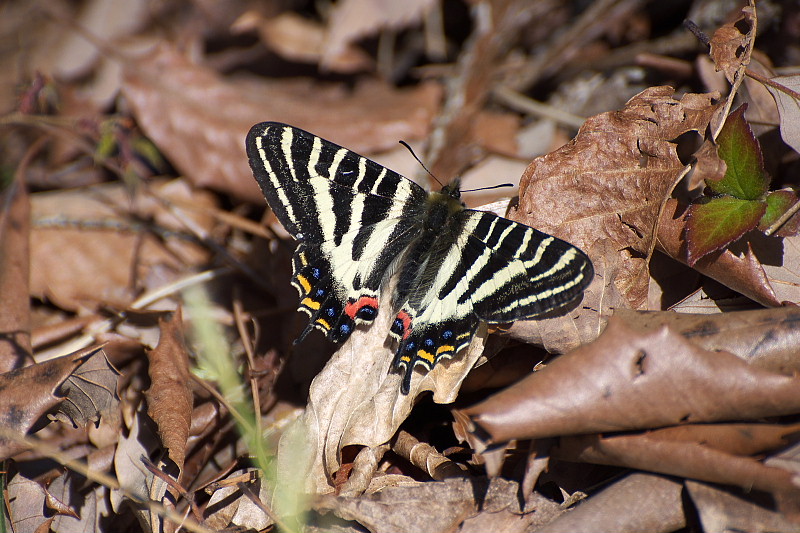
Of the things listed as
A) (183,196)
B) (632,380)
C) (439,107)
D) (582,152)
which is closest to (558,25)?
(439,107)

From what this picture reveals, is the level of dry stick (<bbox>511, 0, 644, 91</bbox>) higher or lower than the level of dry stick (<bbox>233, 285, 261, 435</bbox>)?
higher

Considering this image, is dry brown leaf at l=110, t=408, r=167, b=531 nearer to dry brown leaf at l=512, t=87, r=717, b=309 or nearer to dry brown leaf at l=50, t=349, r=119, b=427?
dry brown leaf at l=50, t=349, r=119, b=427

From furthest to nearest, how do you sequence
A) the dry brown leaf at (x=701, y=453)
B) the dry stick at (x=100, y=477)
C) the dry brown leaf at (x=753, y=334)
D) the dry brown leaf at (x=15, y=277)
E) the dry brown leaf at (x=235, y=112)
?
the dry brown leaf at (x=235, y=112) < the dry brown leaf at (x=15, y=277) < the dry stick at (x=100, y=477) < the dry brown leaf at (x=753, y=334) < the dry brown leaf at (x=701, y=453)

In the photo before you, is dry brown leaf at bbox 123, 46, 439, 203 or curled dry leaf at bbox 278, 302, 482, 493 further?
dry brown leaf at bbox 123, 46, 439, 203

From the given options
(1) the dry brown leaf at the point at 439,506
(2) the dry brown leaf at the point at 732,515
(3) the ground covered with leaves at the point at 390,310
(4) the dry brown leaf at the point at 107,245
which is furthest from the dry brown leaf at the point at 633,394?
(4) the dry brown leaf at the point at 107,245

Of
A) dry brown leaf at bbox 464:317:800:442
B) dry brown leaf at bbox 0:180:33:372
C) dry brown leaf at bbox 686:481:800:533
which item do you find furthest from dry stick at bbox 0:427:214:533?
dry brown leaf at bbox 686:481:800:533

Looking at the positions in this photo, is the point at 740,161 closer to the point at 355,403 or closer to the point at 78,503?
the point at 355,403

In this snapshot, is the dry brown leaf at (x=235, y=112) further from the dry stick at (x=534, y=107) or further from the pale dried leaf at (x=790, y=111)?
the pale dried leaf at (x=790, y=111)
